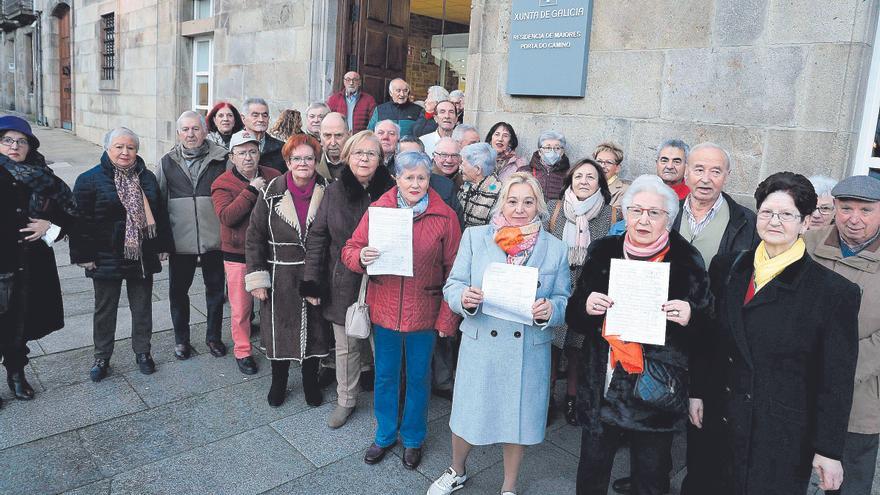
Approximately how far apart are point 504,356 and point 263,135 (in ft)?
11.3

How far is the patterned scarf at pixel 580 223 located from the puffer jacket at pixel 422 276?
0.85 metres

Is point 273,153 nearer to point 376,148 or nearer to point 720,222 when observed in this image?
point 376,148

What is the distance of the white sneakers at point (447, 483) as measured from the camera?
128 inches

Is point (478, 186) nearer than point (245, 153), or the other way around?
point (478, 186)

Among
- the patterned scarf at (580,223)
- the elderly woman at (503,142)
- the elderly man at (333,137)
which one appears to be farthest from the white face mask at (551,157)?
the elderly man at (333,137)

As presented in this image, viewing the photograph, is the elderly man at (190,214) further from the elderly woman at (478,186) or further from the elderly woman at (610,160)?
the elderly woman at (610,160)

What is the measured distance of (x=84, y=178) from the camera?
14.3 ft

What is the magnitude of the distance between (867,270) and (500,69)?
13.8 feet

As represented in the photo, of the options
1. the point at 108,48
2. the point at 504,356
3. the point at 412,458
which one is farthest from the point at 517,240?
the point at 108,48

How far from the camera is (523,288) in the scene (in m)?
2.84

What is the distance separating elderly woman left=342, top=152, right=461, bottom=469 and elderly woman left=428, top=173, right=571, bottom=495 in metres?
0.33

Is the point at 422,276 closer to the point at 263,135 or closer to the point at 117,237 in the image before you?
the point at 117,237

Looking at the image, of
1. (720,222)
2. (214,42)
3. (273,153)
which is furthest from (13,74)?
(720,222)

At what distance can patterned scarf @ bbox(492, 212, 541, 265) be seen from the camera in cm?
298
